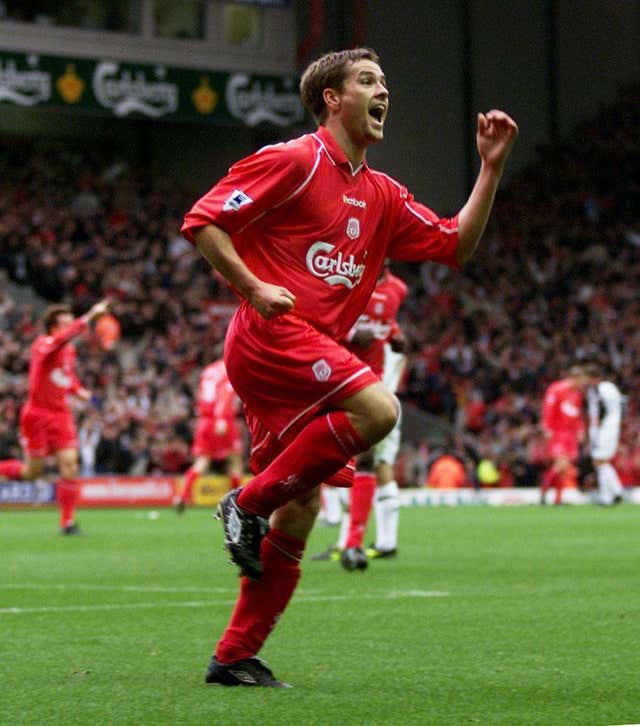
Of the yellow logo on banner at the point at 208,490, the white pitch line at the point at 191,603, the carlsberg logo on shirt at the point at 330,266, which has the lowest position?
the yellow logo on banner at the point at 208,490

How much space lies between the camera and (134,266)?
1328 inches

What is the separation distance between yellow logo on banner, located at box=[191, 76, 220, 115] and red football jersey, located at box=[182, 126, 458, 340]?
2785 centimetres

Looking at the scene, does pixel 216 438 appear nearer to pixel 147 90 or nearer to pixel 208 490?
pixel 208 490

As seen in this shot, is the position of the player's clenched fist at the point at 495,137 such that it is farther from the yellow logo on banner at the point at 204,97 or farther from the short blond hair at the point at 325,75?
the yellow logo on banner at the point at 204,97

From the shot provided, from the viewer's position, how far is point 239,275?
18.1 feet

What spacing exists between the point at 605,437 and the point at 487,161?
21.0 meters

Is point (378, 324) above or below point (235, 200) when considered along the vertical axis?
below

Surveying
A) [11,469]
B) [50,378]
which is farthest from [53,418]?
[11,469]

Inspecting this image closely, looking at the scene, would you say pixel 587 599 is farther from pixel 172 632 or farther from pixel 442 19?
pixel 442 19

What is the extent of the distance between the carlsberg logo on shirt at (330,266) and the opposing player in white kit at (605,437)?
2088cm

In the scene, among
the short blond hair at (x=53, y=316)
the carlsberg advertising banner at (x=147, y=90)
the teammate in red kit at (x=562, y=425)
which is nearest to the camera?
the short blond hair at (x=53, y=316)

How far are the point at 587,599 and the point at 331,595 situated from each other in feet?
5.10

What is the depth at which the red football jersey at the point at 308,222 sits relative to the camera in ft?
18.6

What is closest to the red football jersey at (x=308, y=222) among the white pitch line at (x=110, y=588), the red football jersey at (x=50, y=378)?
the white pitch line at (x=110, y=588)
